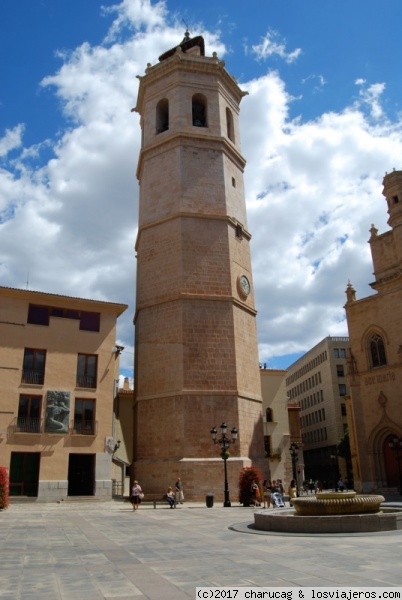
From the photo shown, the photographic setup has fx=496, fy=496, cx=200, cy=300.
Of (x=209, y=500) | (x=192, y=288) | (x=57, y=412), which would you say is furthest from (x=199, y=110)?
(x=209, y=500)

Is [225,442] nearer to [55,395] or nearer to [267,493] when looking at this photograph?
[267,493]

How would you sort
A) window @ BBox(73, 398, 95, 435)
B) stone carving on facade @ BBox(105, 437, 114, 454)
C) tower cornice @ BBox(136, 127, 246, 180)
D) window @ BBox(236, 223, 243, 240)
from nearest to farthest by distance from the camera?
window @ BBox(73, 398, 95, 435) → stone carving on facade @ BBox(105, 437, 114, 454) → window @ BBox(236, 223, 243, 240) → tower cornice @ BBox(136, 127, 246, 180)

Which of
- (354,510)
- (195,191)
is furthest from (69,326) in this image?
(354,510)

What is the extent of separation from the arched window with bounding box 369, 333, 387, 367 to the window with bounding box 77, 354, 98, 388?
1861 cm

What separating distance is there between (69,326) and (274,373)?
17.4 meters

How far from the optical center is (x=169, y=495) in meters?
19.3

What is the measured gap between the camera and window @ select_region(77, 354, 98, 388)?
79.2ft

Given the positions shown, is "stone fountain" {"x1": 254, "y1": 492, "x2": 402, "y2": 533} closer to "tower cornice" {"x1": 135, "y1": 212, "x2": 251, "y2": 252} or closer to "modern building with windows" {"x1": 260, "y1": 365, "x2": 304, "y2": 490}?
"tower cornice" {"x1": 135, "y1": 212, "x2": 251, "y2": 252}

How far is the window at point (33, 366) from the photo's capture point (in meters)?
23.0

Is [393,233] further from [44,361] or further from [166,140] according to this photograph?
[44,361]

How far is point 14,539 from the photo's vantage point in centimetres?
1034

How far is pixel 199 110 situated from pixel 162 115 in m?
2.36

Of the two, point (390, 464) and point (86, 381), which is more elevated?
point (86, 381)

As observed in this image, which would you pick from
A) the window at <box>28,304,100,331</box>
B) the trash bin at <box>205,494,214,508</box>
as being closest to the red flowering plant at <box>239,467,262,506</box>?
the trash bin at <box>205,494,214,508</box>
